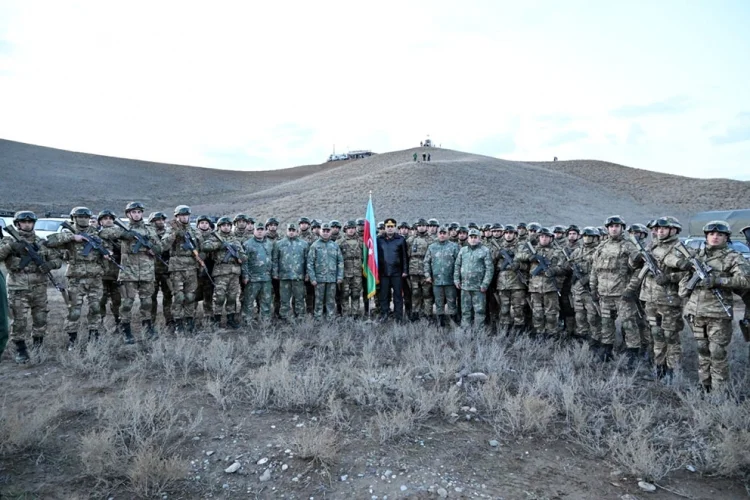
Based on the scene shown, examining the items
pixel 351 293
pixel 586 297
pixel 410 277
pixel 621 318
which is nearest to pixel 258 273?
pixel 351 293

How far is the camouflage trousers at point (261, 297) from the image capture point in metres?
8.55

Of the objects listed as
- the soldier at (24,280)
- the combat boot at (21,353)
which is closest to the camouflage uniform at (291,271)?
the soldier at (24,280)

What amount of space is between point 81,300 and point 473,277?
21.4ft

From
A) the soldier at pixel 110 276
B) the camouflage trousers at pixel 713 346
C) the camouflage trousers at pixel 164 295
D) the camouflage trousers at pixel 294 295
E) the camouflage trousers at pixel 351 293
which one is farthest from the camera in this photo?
the camouflage trousers at pixel 351 293

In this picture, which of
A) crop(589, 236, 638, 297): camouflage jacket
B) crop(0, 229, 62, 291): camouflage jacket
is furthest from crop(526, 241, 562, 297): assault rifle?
crop(0, 229, 62, 291): camouflage jacket

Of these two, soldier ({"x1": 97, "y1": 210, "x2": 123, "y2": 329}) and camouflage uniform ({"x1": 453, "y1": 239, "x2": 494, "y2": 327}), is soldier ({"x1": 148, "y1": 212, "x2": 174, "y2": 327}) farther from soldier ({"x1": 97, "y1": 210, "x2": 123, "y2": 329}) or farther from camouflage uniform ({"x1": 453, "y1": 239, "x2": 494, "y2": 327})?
camouflage uniform ({"x1": 453, "y1": 239, "x2": 494, "y2": 327})

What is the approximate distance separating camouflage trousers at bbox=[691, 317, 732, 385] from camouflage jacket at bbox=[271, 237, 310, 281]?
6.33 meters

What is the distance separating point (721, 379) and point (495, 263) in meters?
3.86

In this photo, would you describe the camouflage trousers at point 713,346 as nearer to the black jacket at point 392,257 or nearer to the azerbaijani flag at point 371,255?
the black jacket at point 392,257

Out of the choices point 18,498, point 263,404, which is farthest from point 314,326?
point 18,498

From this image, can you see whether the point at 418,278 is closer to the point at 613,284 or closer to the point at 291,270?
the point at 291,270

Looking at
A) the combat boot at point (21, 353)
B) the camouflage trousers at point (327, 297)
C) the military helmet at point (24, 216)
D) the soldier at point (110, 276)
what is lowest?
the combat boot at point (21, 353)

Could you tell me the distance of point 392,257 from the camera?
895cm

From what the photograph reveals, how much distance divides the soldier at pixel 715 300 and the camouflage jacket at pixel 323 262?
5.68m
